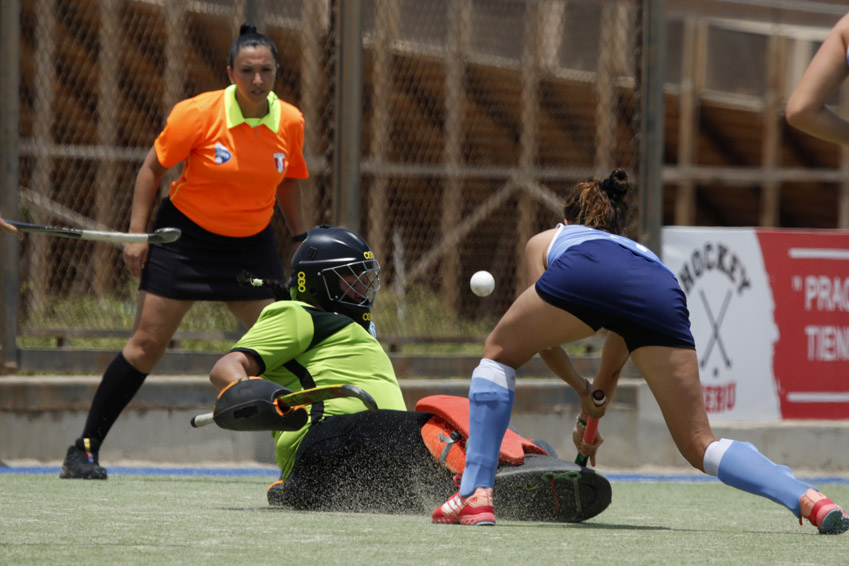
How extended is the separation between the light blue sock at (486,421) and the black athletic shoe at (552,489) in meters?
0.18

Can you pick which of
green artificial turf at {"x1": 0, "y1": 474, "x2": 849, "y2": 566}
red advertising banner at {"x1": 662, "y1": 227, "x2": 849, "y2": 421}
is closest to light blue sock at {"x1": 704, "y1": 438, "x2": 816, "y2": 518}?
green artificial turf at {"x1": 0, "y1": 474, "x2": 849, "y2": 566}

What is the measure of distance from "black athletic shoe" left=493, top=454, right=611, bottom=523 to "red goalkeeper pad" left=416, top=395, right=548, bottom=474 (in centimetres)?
5

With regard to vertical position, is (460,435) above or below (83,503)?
above

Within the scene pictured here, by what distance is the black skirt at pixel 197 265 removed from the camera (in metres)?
5.98

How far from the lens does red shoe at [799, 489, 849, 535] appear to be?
3.99 meters

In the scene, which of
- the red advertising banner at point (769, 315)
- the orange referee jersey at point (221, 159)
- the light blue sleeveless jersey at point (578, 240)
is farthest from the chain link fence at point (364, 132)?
the light blue sleeveless jersey at point (578, 240)

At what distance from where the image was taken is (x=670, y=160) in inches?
676

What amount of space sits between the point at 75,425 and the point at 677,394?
4000 millimetres

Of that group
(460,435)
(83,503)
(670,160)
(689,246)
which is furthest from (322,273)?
(670,160)

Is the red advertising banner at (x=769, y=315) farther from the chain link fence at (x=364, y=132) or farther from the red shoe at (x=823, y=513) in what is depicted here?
the red shoe at (x=823, y=513)

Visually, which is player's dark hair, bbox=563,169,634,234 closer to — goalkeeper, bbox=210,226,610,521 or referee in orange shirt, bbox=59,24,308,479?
Answer: goalkeeper, bbox=210,226,610,521

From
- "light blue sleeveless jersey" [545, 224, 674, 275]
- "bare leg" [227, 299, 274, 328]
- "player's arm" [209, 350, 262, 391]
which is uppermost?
"light blue sleeveless jersey" [545, 224, 674, 275]

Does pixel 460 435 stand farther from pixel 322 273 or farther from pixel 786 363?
pixel 786 363

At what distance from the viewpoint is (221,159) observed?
599 cm
